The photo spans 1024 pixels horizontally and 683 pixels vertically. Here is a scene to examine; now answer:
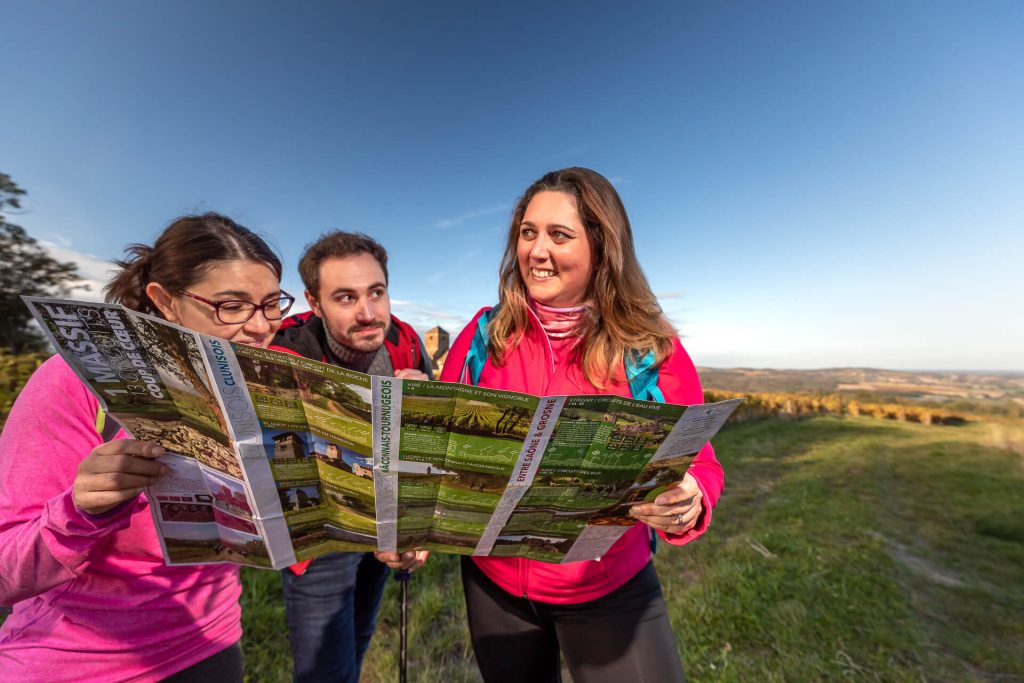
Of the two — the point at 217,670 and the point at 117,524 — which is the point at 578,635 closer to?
the point at 217,670

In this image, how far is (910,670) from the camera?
2.47 metres

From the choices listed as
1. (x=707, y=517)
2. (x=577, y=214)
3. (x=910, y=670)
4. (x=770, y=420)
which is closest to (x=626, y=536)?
(x=707, y=517)

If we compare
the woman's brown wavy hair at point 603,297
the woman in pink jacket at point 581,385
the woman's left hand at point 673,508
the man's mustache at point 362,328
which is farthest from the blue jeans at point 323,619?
the woman's left hand at point 673,508

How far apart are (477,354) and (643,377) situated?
2.13 feet


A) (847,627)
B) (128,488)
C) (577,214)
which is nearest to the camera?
(128,488)

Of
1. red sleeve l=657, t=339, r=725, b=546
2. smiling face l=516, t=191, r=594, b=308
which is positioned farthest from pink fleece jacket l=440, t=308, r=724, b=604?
smiling face l=516, t=191, r=594, b=308

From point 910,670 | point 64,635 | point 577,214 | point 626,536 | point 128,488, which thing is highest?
point 577,214

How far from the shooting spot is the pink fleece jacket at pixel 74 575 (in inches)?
34.4

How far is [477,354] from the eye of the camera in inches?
62.9

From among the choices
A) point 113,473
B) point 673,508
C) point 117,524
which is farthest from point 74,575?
point 673,508

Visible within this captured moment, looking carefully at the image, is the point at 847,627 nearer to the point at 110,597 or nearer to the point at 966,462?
the point at 110,597

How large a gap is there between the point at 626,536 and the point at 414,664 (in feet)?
7.28

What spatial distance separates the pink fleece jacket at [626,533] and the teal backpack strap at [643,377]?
1.2 inches

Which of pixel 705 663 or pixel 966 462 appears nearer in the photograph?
pixel 705 663
